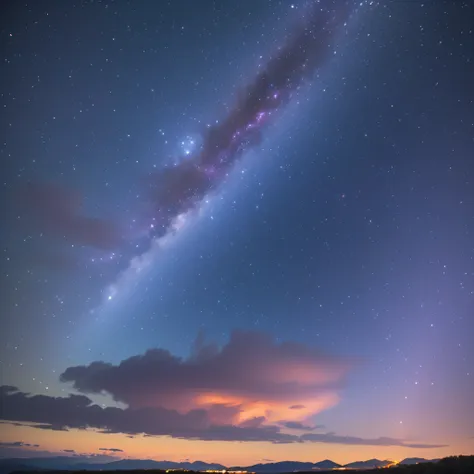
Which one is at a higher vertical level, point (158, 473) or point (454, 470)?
point (454, 470)

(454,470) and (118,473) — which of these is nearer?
(454,470)

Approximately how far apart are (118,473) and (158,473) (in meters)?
12.0

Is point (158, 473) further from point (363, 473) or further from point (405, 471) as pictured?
point (405, 471)

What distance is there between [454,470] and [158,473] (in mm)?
61462

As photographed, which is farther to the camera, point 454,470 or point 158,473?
point 158,473

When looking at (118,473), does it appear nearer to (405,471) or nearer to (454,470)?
(405,471)

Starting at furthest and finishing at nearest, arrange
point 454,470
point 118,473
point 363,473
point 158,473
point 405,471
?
point 158,473
point 118,473
point 363,473
point 405,471
point 454,470

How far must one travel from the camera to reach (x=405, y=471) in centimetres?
6562

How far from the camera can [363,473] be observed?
73.7m

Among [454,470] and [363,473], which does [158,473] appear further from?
[454,470]

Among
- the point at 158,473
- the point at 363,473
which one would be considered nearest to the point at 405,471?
the point at 363,473

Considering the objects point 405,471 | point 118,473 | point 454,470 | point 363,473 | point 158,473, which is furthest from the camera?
point 158,473

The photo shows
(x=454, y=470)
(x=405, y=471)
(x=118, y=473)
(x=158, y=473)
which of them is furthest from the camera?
(x=158, y=473)

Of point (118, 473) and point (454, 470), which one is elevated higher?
point (454, 470)
